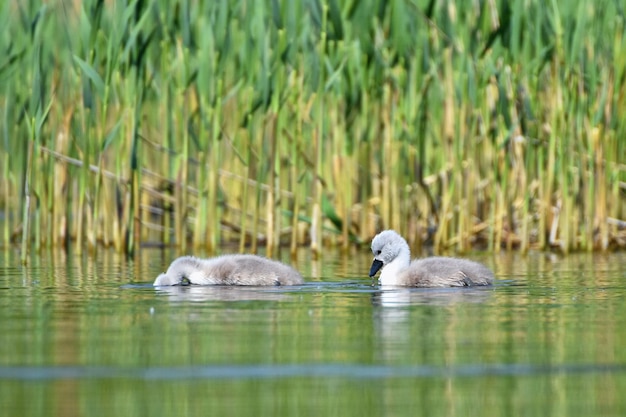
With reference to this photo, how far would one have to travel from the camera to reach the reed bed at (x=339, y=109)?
13164 millimetres

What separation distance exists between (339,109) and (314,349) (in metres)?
7.36

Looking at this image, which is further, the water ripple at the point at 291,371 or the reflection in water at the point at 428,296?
the reflection in water at the point at 428,296

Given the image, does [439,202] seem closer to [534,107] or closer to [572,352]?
[534,107]

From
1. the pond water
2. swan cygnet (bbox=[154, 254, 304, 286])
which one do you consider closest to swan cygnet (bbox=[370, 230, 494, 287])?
the pond water

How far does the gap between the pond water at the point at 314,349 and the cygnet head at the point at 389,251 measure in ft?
0.64

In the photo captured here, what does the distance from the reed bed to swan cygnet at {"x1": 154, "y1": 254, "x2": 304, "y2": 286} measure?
263cm

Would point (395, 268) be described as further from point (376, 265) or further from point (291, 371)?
point (291, 371)

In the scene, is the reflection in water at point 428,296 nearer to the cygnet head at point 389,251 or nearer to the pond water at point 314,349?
the pond water at point 314,349

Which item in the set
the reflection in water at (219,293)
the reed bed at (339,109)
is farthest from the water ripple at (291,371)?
the reed bed at (339,109)

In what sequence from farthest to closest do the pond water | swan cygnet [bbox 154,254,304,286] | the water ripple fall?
swan cygnet [bbox 154,254,304,286], the water ripple, the pond water

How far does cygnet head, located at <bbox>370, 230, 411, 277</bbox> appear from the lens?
10.3 metres

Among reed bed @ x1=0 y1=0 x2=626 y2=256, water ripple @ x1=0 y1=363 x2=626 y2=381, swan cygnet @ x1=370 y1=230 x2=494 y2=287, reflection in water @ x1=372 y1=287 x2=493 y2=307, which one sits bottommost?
water ripple @ x1=0 y1=363 x2=626 y2=381

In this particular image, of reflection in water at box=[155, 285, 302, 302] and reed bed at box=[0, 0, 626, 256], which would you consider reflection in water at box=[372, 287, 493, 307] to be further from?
reed bed at box=[0, 0, 626, 256]

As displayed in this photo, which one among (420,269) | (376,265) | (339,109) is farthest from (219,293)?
(339,109)
